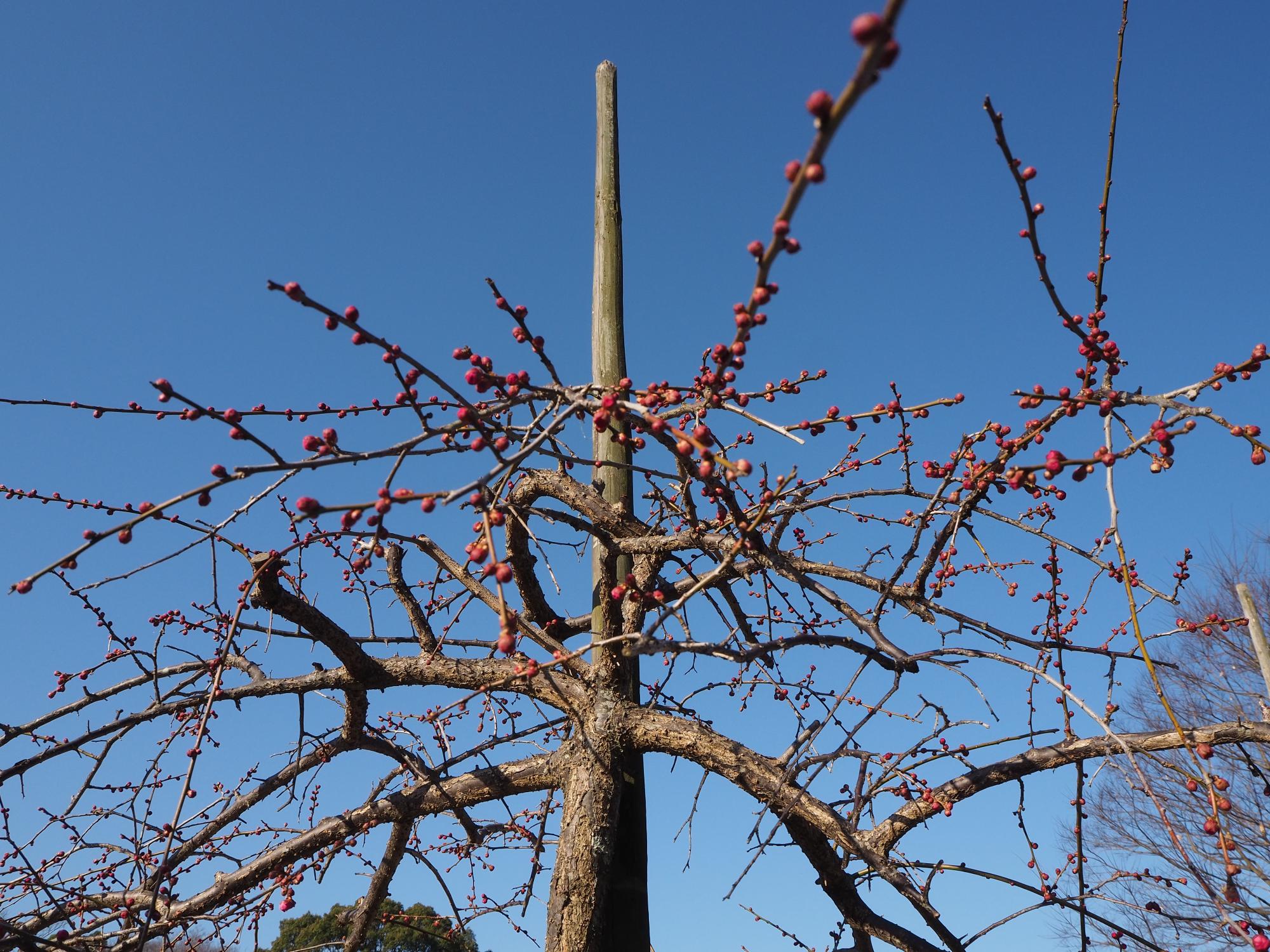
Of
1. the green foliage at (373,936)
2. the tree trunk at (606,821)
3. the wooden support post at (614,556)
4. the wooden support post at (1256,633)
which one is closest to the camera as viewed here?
the wooden support post at (1256,633)

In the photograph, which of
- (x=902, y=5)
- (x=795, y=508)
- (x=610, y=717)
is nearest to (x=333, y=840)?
(x=610, y=717)

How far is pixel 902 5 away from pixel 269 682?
362 centimetres

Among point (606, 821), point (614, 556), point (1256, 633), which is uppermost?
point (614, 556)

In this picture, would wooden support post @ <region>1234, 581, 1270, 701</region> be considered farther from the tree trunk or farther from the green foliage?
the green foliage

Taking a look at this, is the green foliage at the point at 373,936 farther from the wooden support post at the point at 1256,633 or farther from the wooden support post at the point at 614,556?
the wooden support post at the point at 1256,633

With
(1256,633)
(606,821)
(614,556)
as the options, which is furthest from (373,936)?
(1256,633)

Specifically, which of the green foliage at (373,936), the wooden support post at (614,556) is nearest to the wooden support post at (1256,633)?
the wooden support post at (614,556)

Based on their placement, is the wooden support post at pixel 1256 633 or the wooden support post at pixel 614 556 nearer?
the wooden support post at pixel 1256 633

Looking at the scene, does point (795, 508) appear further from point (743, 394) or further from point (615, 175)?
point (615, 175)

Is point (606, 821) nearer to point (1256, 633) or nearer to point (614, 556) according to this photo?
point (614, 556)

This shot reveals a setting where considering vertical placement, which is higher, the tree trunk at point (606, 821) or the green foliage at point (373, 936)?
the green foliage at point (373, 936)

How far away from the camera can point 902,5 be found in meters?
0.70

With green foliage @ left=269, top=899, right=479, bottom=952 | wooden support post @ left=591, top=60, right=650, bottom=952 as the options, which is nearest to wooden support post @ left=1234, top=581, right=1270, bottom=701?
wooden support post @ left=591, top=60, right=650, bottom=952

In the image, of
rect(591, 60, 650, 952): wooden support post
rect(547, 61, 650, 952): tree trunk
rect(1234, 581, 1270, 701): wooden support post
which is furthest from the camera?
rect(591, 60, 650, 952): wooden support post
